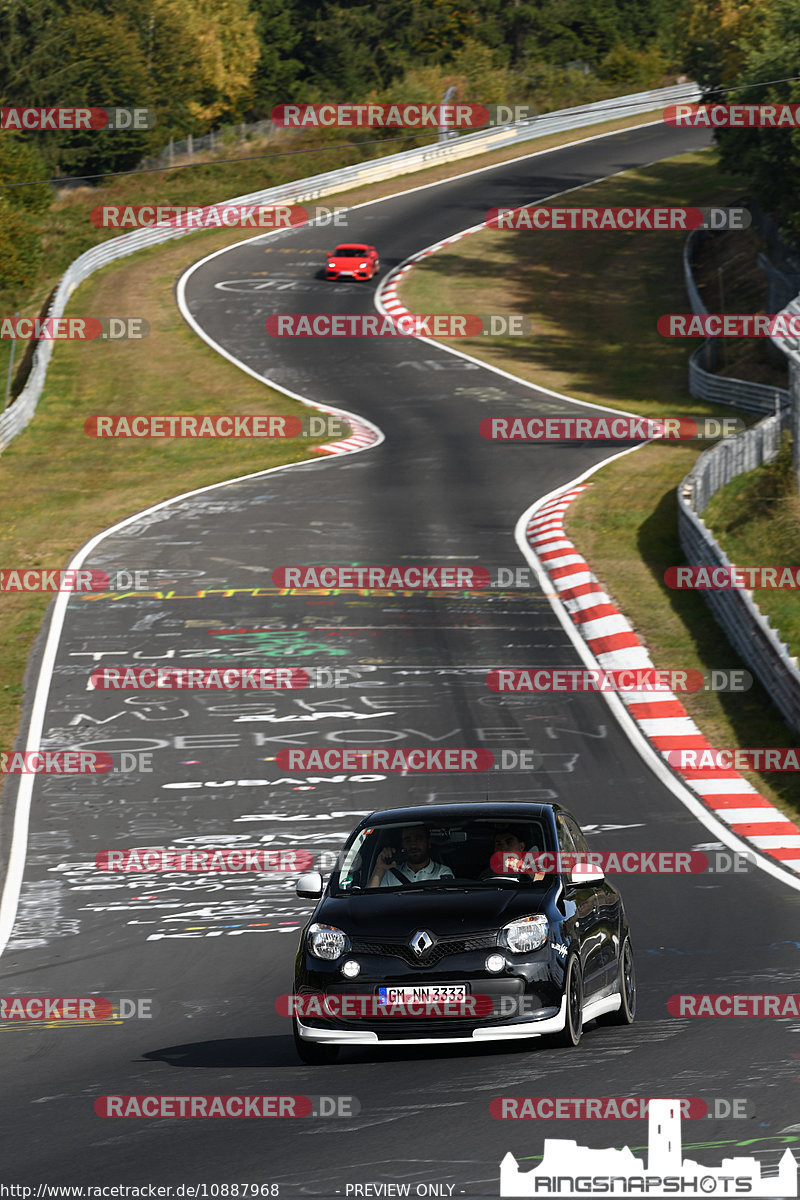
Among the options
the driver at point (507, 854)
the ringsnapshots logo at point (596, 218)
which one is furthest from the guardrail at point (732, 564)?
the ringsnapshots logo at point (596, 218)

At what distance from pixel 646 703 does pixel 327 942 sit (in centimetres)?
1349

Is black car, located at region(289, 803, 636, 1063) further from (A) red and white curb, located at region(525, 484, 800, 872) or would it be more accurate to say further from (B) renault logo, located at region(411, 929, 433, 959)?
(A) red and white curb, located at region(525, 484, 800, 872)

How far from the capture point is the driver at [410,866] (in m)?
9.76

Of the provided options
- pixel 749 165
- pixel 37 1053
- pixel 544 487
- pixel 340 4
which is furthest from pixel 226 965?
pixel 340 4

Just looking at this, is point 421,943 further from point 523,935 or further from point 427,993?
point 523,935

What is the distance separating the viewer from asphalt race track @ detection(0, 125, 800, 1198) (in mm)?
7594

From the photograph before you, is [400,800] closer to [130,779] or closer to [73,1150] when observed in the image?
[130,779]

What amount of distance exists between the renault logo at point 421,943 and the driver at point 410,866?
723mm

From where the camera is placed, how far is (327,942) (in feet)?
30.1

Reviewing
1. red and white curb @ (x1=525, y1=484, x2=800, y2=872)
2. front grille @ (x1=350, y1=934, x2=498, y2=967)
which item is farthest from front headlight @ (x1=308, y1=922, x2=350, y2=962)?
red and white curb @ (x1=525, y1=484, x2=800, y2=872)

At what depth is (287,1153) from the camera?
730 cm

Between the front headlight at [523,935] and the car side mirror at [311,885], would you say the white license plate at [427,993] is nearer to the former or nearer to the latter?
the front headlight at [523,935]

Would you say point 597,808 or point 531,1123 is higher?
point 531,1123

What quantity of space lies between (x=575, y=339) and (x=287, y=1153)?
48.7 m
